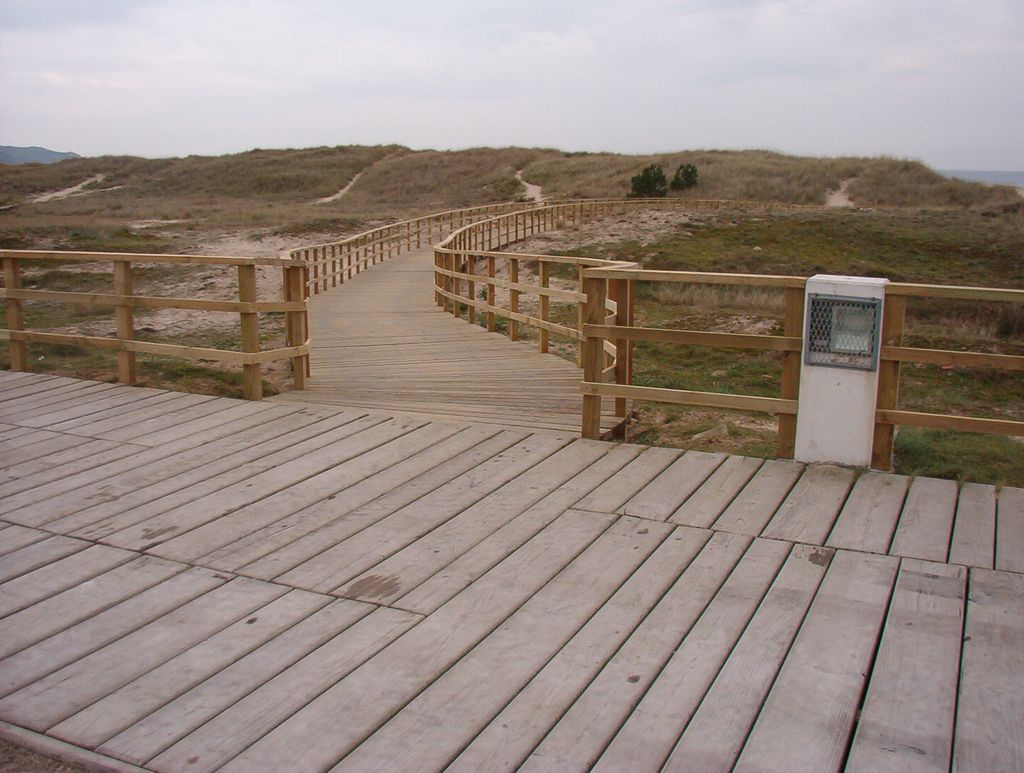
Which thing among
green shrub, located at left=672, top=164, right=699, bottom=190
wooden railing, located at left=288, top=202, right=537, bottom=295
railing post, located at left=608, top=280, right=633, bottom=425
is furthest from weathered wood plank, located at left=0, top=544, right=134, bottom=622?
green shrub, located at left=672, top=164, right=699, bottom=190

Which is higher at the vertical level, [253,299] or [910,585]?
[253,299]

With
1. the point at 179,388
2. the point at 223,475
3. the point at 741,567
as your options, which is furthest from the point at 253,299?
the point at 741,567

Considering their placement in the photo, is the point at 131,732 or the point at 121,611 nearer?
the point at 131,732

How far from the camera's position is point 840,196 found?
50.0 meters

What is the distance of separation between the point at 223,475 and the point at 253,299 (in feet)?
6.75

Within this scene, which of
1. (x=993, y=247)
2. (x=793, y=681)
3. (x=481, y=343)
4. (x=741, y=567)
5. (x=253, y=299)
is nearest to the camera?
(x=793, y=681)

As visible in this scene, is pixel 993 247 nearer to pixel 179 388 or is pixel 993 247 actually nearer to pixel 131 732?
pixel 179 388

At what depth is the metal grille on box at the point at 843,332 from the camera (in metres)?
5.10

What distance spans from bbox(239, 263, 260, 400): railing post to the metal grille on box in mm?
3880

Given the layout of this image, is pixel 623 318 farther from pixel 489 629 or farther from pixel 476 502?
pixel 489 629

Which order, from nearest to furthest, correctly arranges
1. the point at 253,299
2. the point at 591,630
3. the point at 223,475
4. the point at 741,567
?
the point at 591,630, the point at 741,567, the point at 223,475, the point at 253,299

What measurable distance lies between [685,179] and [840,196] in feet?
27.2

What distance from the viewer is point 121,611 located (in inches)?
144

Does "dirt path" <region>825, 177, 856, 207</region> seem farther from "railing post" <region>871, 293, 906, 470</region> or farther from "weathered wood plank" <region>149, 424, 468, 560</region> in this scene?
"weathered wood plank" <region>149, 424, 468, 560</region>
